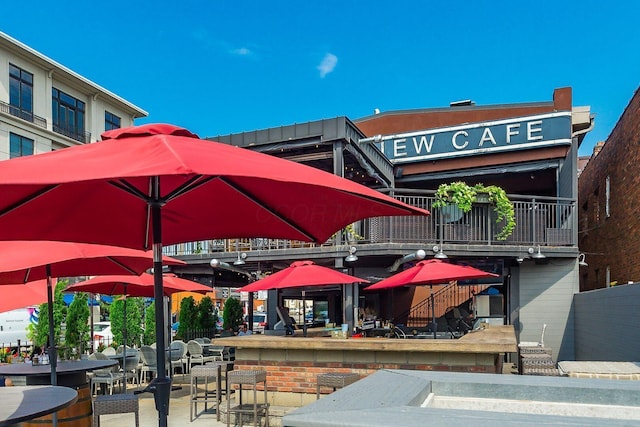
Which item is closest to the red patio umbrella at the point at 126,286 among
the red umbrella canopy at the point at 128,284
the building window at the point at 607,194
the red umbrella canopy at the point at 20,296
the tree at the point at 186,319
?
the red umbrella canopy at the point at 128,284

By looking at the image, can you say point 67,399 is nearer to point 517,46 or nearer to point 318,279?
point 318,279

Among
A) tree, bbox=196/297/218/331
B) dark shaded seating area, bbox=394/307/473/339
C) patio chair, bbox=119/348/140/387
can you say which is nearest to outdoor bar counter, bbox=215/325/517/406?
patio chair, bbox=119/348/140/387

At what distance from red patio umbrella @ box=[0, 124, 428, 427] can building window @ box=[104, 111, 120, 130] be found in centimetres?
3905

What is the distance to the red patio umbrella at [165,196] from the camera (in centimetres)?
238

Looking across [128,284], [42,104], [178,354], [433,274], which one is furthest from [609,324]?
[42,104]

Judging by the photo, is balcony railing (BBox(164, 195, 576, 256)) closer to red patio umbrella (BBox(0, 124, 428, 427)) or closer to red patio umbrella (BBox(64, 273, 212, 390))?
red patio umbrella (BBox(64, 273, 212, 390))

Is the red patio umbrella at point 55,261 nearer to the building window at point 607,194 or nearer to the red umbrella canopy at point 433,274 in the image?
the red umbrella canopy at point 433,274

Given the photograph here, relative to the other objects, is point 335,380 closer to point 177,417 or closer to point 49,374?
point 49,374

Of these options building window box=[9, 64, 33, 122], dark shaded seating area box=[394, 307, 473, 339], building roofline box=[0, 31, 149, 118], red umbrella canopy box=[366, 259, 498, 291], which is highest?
building roofline box=[0, 31, 149, 118]

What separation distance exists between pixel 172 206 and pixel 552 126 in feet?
42.3

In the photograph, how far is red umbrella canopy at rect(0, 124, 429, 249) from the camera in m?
2.38

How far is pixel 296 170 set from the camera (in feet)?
8.96

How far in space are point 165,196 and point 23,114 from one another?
34116mm

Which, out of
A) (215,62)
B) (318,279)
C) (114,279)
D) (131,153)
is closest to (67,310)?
(114,279)
